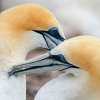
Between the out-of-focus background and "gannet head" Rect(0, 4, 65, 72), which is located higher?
"gannet head" Rect(0, 4, 65, 72)

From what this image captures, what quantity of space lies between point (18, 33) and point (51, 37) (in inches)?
8.8

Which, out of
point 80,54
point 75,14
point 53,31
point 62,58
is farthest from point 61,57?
point 75,14

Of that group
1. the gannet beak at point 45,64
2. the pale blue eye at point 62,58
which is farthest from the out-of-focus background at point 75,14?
the pale blue eye at point 62,58

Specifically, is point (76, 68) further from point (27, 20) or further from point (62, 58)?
point (27, 20)

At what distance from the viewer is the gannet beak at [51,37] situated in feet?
12.4

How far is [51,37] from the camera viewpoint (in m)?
3.85

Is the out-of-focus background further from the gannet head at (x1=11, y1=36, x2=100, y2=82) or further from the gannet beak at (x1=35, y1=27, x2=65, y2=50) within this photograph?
the gannet head at (x1=11, y1=36, x2=100, y2=82)

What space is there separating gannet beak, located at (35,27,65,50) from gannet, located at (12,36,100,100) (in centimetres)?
28

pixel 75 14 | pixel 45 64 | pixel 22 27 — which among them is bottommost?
pixel 75 14

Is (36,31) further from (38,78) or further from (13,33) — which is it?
(38,78)

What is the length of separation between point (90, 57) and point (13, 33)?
0.62 m

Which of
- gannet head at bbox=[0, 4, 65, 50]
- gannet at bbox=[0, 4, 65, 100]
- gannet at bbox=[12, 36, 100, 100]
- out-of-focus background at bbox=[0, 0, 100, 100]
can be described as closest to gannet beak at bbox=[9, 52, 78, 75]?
gannet at bbox=[12, 36, 100, 100]

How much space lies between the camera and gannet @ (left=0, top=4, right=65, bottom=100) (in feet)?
12.2

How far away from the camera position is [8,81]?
12.4 ft
